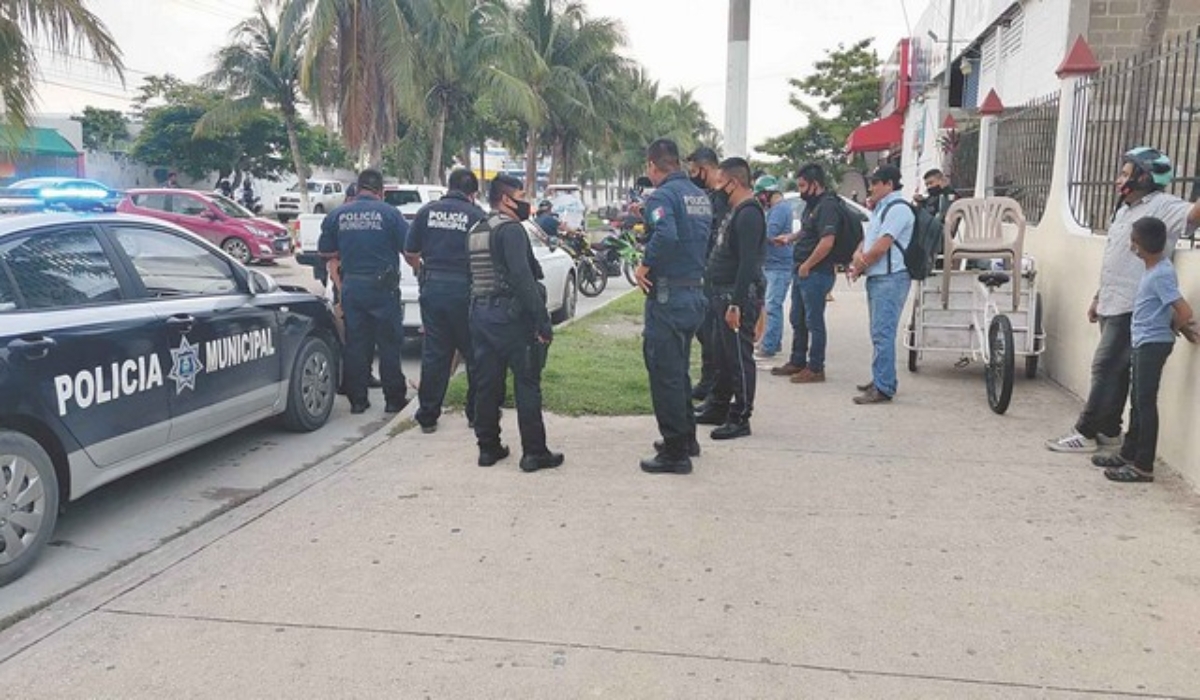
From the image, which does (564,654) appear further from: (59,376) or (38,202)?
(38,202)

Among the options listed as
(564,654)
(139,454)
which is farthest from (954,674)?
(139,454)

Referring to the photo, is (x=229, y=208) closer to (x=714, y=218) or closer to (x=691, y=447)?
(x=714, y=218)

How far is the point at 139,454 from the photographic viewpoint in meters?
4.79

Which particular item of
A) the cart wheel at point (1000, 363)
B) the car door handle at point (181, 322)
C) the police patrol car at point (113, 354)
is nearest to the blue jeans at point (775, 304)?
the cart wheel at point (1000, 363)

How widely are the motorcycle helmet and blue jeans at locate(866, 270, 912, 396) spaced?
6.50 feet

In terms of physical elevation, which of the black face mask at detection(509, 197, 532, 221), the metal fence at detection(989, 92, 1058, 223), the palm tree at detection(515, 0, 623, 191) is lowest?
the black face mask at detection(509, 197, 532, 221)

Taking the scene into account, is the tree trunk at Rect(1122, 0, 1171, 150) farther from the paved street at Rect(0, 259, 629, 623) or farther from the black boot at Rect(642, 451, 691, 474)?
the paved street at Rect(0, 259, 629, 623)

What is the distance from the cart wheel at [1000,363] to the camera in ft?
21.7

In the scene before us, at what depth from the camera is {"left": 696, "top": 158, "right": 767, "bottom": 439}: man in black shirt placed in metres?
5.80

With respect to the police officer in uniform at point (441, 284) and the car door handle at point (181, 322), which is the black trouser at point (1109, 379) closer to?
the police officer in uniform at point (441, 284)

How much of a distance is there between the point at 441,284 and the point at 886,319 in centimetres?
324

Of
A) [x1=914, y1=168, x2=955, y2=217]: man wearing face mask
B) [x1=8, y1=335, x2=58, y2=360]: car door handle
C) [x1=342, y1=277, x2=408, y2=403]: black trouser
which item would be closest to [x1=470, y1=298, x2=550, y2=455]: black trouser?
[x1=342, y1=277, x2=408, y2=403]: black trouser

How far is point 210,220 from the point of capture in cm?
1969

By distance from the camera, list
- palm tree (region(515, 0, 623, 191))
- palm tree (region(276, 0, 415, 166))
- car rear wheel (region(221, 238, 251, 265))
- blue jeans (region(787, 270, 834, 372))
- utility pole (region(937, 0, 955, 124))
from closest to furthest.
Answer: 1. blue jeans (region(787, 270, 834, 372))
2. utility pole (region(937, 0, 955, 124))
3. car rear wheel (region(221, 238, 251, 265))
4. palm tree (region(276, 0, 415, 166))
5. palm tree (region(515, 0, 623, 191))
